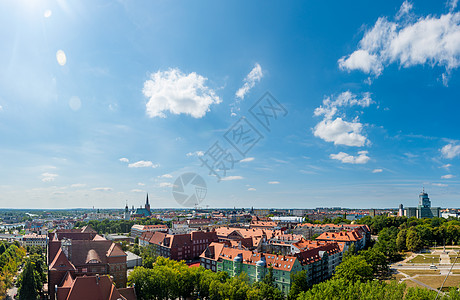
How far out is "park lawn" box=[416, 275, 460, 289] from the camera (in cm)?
5017

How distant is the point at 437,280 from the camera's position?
53.8 m

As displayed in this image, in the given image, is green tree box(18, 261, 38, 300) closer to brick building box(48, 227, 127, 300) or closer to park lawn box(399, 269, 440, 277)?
brick building box(48, 227, 127, 300)

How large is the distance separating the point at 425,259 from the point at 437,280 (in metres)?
22.8

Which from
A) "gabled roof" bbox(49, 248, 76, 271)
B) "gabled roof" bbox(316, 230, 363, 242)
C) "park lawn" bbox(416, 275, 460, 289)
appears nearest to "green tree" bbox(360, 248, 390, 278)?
"park lawn" bbox(416, 275, 460, 289)

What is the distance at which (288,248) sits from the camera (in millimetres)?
70938

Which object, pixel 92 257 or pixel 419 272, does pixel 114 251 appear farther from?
pixel 419 272

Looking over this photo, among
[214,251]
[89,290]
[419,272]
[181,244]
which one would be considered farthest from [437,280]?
[89,290]

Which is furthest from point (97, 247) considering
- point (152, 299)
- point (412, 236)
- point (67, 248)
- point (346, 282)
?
point (412, 236)

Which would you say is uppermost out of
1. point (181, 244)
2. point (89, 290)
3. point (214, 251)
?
point (89, 290)

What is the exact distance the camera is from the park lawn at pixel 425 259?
70.4m

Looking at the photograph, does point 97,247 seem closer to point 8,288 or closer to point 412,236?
point 8,288

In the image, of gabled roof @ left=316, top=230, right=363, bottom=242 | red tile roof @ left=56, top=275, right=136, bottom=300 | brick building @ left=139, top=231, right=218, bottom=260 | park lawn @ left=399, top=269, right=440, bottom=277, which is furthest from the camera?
gabled roof @ left=316, top=230, right=363, bottom=242

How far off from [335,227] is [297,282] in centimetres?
6397

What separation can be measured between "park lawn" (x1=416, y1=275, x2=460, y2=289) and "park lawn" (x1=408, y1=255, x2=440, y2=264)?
15.6 meters
